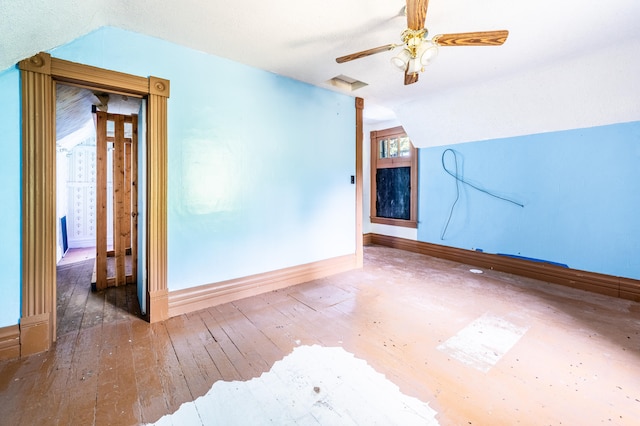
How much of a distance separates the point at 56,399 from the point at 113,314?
122cm

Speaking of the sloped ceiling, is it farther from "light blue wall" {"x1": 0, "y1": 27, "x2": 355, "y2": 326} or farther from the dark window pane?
the dark window pane

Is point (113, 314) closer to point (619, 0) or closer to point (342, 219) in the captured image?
point (342, 219)

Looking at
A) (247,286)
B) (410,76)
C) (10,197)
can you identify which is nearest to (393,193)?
(410,76)

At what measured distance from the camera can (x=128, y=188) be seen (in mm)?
3676

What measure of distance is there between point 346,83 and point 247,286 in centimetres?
290

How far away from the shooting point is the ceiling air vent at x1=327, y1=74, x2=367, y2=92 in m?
3.68

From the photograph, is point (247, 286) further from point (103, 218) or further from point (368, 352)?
point (103, 218)

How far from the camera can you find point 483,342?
7.38 ft

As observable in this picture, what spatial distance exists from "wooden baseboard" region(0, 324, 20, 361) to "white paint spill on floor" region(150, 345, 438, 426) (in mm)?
1416

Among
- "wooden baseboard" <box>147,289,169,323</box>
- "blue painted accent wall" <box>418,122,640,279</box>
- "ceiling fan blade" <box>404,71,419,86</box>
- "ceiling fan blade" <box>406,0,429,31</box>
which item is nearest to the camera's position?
"ceiling fan blade" <box>406,0,429,31</box>

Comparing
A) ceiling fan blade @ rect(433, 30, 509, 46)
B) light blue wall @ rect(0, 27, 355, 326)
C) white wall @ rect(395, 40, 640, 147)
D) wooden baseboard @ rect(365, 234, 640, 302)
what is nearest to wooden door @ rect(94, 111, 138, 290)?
light blue wall @ rect(0, 27, 355, 326)

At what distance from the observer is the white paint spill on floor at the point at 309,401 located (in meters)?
1.46

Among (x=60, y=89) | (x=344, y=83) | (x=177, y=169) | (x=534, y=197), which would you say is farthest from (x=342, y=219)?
(x=60, y=89)

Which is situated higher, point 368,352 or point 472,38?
point 472,38
